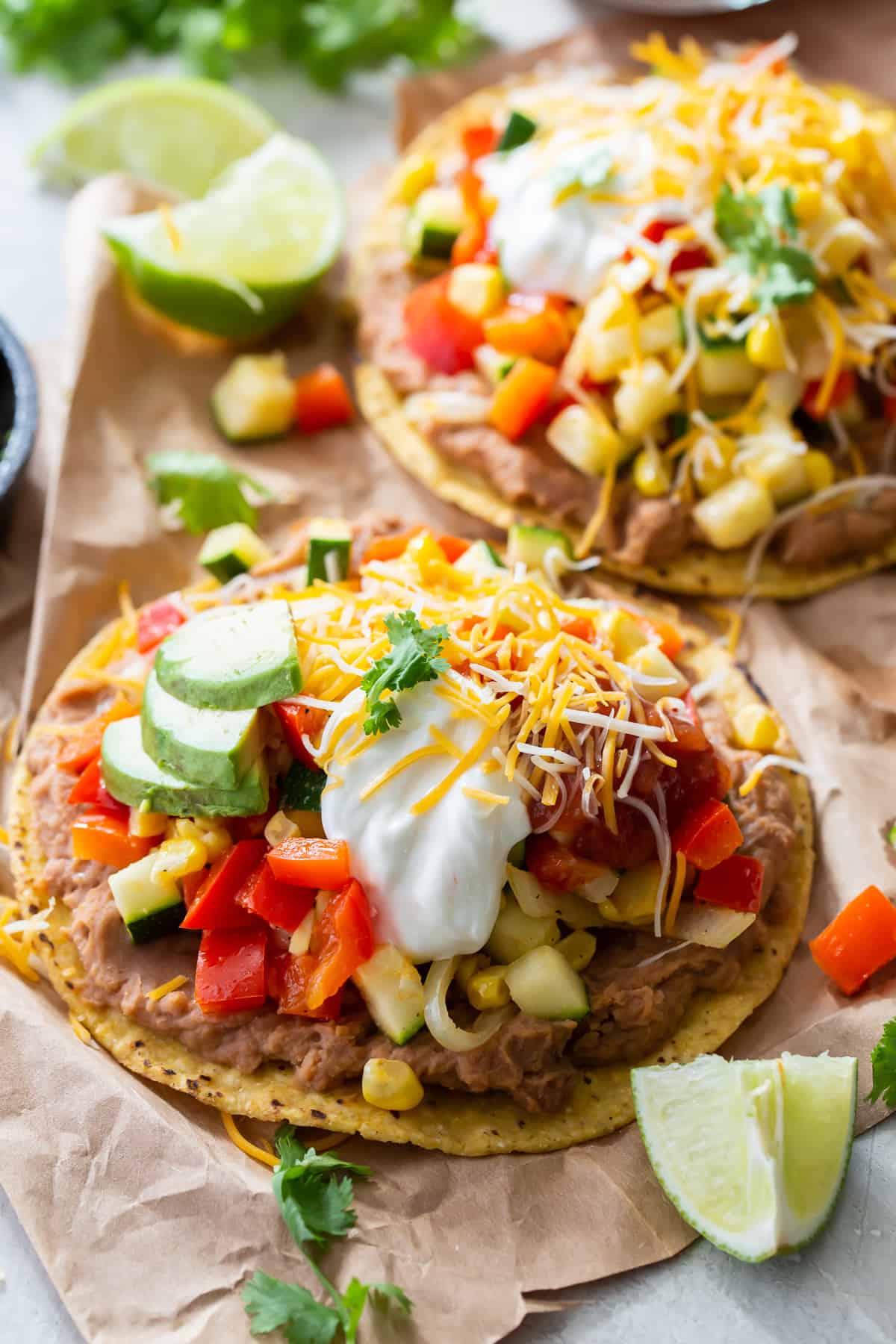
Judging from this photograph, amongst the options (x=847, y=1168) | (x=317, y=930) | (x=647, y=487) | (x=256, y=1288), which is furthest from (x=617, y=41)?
(x=256, y=1288)

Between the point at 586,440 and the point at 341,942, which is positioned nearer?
the point at 341,942

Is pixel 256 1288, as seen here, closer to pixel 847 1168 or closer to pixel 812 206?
pixel 847 1168

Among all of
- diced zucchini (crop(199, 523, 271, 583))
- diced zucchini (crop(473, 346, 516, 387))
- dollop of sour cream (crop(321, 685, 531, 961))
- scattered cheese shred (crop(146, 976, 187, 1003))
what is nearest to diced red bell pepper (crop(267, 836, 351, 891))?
dollop of sour cream (crop(321, 685, 531, 961))

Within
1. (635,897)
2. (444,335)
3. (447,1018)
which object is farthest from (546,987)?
(444,335)

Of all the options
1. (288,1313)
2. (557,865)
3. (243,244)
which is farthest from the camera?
(243,244)

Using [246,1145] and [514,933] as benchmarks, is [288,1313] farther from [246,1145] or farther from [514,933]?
[514,933]

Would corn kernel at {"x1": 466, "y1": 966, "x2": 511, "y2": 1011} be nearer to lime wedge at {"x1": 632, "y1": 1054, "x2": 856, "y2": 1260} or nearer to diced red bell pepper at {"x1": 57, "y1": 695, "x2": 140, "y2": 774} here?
lime wedge at {"x1": 632, "y1": 1054, "x2": 856, "y2": 1260}
